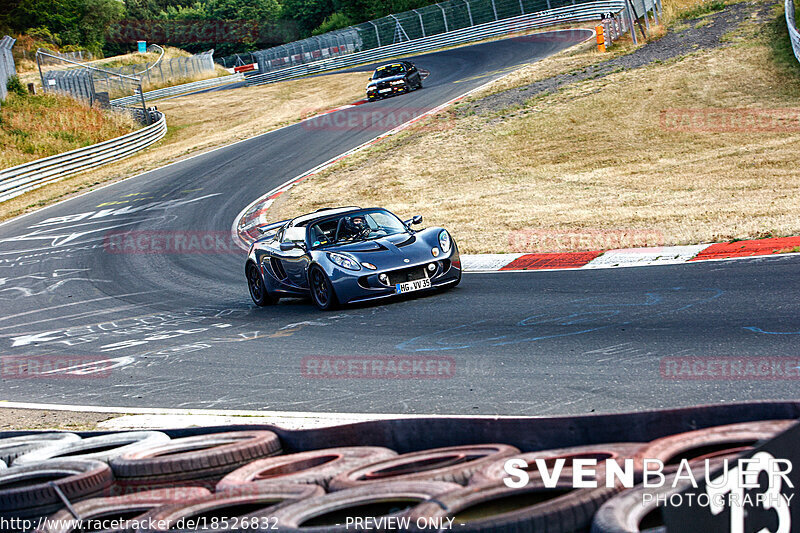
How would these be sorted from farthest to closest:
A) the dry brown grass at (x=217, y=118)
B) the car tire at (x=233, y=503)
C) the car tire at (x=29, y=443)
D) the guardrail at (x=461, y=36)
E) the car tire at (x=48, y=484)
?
the guardrail at (x=461, y=36), the dry brown grass at (x=217, y=118), the car tire at (x=29, y=443), the car tire at (x=48, y=484), the car tire at (x=233, y=503)

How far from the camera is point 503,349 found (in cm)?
775

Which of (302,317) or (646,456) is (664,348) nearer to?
(646,456)

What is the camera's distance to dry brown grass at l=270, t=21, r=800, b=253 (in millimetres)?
14633

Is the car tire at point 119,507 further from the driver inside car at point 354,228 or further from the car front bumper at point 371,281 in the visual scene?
the driver inside car at point 354,228

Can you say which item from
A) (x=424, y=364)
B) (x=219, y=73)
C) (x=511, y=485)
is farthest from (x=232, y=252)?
(x=219, y=73)

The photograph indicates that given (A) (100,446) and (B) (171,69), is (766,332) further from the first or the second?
(B) (171,69)

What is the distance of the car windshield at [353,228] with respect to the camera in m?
11.7

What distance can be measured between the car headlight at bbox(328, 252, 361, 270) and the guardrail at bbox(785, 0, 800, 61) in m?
20.1

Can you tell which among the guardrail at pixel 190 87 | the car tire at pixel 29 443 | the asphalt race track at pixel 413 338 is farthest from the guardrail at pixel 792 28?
the guardrail at pixel 190 87

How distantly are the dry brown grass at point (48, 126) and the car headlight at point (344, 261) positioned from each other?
26.7 meters

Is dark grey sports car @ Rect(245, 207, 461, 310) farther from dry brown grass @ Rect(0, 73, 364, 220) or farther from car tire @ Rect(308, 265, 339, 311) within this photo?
dry brown grass @ Rect(0, 73, 364, 220)

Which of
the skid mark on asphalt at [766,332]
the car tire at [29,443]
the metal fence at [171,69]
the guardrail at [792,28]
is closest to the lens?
the car tire at [29,443]

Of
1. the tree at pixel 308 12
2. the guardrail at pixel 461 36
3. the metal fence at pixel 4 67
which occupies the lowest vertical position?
the guardrail at pixel 461 36

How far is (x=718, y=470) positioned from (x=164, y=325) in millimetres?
10452
